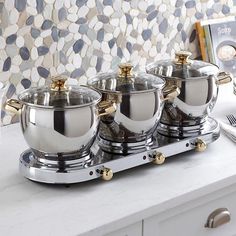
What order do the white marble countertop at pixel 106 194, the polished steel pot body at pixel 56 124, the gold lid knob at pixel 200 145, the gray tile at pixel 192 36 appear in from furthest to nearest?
the gray tile at pixel 192 36 → the gold lid knob at pixel 200 145 → the polished steel pot body at pixel 56 124 → the white marble countertop at pixel 106 194

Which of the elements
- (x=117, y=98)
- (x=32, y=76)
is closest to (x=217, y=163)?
(x=117, y=98)

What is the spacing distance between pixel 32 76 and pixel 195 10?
2.16ft

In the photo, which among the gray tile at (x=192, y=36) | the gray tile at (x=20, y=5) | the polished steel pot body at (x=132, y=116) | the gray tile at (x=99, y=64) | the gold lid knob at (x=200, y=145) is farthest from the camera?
the gray tile at (x=192, y=36)

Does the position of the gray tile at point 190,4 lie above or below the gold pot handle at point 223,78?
above

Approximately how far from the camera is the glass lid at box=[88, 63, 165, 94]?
152cm

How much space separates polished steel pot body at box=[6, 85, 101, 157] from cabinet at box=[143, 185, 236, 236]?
0.23 meters

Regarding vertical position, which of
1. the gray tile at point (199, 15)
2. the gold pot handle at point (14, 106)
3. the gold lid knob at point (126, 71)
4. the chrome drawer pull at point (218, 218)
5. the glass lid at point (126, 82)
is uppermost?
the gray tile at point (199, 15)

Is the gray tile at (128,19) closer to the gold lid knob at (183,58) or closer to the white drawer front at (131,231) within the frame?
the gold lid knob at (183,58)

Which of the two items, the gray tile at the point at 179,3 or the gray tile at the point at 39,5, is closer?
the gray tile at the point at 39,5

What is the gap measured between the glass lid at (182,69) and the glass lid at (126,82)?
9cm

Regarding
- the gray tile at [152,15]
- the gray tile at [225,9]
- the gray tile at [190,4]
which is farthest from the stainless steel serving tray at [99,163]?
the gray tile at [225,9]

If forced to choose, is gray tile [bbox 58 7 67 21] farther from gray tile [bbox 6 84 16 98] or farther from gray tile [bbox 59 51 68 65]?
gray tile [bbox 6 84 16 98]

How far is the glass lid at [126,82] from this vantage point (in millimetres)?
1518

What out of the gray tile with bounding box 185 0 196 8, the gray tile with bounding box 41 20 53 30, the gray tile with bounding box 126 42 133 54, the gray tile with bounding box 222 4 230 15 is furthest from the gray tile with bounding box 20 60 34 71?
the gray tile with bounding box 222 4 230 15
